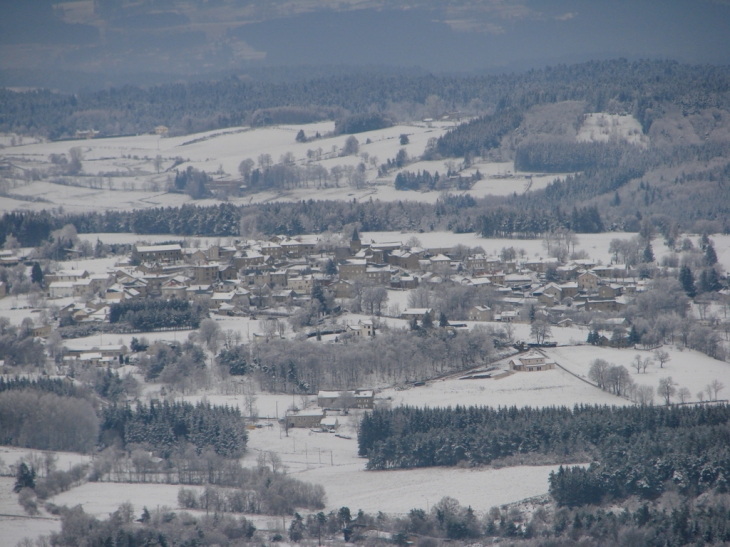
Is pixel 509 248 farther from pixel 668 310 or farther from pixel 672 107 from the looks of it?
pixel 672 107

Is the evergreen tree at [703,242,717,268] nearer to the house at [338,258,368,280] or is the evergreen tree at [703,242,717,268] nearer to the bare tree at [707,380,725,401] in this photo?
the house at [338,258,368,280]

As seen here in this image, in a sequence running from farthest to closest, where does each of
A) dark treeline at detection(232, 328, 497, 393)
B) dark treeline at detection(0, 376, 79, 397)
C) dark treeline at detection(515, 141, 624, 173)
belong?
dark treeline at detection(515, 141, 624, 173), dark treeline at detection(232, 328, 497, 393), dark treeline at detection(0, 376, 79, 397)

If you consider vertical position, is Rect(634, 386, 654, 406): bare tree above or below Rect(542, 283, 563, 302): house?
below

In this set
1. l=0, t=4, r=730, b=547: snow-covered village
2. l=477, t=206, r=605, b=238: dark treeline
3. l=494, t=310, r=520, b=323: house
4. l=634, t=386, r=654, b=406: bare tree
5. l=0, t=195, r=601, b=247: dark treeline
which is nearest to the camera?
l=0, t=4, r=730, b=547: snow-covered village

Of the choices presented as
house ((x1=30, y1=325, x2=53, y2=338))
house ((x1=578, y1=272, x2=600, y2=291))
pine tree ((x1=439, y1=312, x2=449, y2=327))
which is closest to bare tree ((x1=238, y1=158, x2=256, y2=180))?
house ((x1=578, y1=272, x2=600, y2=291))

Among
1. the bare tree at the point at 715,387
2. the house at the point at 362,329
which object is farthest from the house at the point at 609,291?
the bare tree at the point at 715,387

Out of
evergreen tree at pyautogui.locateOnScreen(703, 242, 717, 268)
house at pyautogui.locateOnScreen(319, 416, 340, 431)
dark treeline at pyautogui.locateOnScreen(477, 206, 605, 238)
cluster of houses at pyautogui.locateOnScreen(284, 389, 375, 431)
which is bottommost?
house at pyautogui.locateOnScreen(319, 416, 340, 431)

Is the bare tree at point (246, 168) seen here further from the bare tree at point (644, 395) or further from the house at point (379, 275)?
the bare tree at point (644, 395)
